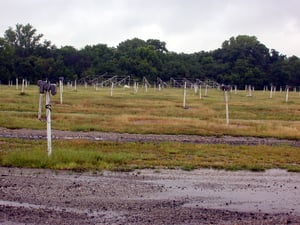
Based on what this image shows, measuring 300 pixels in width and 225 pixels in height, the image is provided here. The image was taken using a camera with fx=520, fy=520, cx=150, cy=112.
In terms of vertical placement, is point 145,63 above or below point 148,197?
above

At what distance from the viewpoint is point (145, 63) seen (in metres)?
120

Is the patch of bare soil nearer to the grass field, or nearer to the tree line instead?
the grass field

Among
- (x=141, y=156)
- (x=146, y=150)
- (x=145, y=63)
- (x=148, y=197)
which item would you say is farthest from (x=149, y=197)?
(x=145, y=63)

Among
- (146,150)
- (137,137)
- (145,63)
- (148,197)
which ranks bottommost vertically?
(137,137)

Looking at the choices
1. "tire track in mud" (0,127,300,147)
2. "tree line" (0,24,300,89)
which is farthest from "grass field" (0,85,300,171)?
"tree line" (0,24,300,89)

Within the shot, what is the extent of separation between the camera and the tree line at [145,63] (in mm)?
111812

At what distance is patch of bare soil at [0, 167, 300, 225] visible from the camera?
903 centimetres

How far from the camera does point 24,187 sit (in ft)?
37.4

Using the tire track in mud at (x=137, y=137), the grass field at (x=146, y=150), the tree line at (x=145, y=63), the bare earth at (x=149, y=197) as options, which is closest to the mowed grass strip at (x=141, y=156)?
the grass field at (x=146, y=150)

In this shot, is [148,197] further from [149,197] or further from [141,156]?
[141,156]

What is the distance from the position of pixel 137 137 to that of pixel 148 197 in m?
12.7

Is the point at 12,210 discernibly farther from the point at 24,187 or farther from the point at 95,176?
the point at 95,176

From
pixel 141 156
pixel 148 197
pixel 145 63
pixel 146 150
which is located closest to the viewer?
pixel 148 197

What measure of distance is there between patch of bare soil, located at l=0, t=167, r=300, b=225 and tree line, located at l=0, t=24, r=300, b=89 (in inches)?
3806
